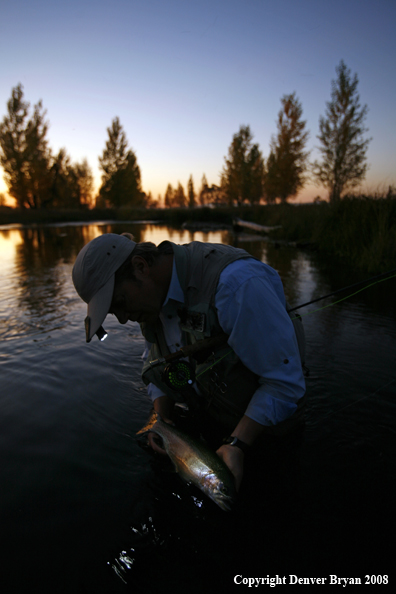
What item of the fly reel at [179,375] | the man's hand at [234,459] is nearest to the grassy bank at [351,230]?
the fly reel at [179,375]

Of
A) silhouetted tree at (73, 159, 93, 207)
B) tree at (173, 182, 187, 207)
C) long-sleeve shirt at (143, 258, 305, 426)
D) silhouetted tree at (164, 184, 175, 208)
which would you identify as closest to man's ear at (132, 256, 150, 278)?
long-sleeve shirt at (143, 258, 305, 426)

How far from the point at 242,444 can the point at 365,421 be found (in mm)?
2031

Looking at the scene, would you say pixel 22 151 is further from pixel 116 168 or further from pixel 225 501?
pixel 225 501

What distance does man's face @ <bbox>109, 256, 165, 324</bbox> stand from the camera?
2.07 metres

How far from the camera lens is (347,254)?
38.0 feet

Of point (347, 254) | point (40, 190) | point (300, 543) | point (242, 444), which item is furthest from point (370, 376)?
point (40, 190)

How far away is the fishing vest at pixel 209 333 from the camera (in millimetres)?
2104

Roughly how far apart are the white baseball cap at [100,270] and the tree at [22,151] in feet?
166

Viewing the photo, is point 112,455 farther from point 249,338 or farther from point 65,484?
point 249,338

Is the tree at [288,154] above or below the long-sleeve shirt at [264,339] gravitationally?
above

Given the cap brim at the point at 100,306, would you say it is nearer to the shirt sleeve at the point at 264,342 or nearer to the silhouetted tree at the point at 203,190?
the shirt sleeve at the point at 264,342

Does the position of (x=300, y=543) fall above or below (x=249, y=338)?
below

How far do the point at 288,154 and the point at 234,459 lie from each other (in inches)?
1678

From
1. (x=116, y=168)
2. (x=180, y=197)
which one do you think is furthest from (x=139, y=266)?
(x=180, y=197)
